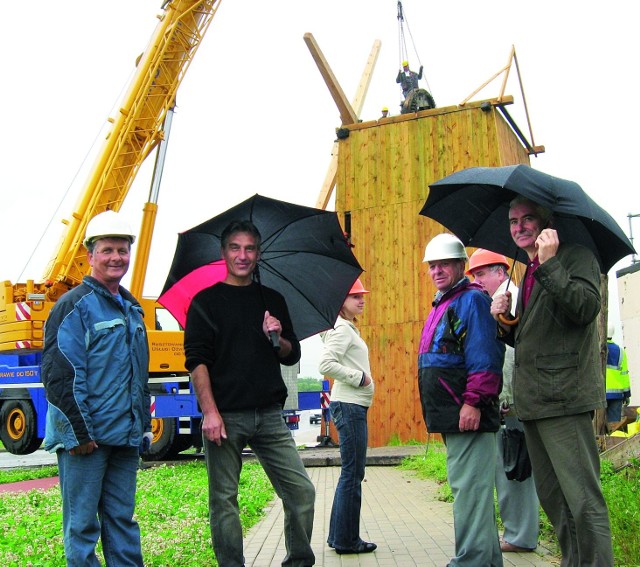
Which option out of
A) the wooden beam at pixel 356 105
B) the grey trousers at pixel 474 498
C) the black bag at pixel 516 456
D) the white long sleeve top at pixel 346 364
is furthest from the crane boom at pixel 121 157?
the grey trousers at pixel 474 498

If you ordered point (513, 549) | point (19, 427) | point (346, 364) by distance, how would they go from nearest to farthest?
point (513, 549) → point (346, 364) → point (19, 427)

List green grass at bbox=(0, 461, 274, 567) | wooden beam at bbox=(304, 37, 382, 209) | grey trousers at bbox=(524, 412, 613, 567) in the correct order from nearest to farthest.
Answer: grey trousers at bbox=(524, 412, 613, 567)
green grass at bbox=(0, 461, 274, 567)
wooden beam at bbox=(304, 37, 382, 209)

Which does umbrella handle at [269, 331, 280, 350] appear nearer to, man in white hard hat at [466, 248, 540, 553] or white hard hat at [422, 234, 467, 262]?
white hard hat at [422, 234, 467, 262]

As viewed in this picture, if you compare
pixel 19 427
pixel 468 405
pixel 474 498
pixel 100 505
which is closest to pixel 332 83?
pixel 19 427

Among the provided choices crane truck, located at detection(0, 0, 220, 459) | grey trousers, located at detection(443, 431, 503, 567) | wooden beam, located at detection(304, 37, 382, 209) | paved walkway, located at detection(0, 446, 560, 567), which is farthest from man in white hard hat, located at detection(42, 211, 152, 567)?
wooden beam, located at detection(304, 37, 382, 209)

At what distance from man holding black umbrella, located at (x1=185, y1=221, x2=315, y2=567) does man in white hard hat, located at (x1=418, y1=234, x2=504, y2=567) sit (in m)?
0.83

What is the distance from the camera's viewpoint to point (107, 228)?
14.5ft

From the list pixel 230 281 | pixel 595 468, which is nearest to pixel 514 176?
pixel 595 468

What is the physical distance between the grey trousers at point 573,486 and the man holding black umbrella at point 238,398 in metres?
1.35

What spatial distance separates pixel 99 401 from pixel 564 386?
7.63ft

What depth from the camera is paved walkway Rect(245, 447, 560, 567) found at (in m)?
5.58

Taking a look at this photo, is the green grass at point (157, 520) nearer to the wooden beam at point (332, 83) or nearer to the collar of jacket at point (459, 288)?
the collar of jacket at point (459, 288)

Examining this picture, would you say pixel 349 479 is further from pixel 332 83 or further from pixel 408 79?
pixel 408 79

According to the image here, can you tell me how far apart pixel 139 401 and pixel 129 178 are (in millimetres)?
12518
